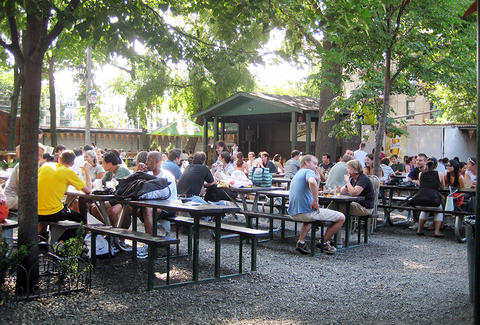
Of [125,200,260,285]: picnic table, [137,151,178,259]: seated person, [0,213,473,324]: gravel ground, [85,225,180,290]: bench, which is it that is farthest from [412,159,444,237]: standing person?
[85,225,180,290]: bench

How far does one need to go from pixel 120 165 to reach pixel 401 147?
1787cm

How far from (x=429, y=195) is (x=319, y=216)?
3453 millimetres

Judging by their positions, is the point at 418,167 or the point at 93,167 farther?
the point at 418,167

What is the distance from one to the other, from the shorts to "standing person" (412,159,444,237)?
3107mm

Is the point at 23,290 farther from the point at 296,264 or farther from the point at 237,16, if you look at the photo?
the point at 237,16

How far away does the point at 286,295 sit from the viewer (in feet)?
20.1

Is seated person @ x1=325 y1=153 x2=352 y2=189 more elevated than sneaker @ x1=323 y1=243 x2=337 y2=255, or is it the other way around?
seated person @ x1=325 y1=153 x2=352 y2=189

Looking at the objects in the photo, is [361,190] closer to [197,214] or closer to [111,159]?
[197,214]

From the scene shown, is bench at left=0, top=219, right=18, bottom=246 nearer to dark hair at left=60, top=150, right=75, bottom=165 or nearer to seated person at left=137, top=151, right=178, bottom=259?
dark hair at left=60, top=150, right=75, bottom=165

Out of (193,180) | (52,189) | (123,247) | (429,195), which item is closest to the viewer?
(52,189)

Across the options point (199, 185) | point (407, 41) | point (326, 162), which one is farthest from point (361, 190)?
point (326, 162)

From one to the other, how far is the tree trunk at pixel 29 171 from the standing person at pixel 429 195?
7.85 meters

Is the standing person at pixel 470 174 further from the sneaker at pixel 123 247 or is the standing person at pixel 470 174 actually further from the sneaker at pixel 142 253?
the sneaker at pixel 123 247

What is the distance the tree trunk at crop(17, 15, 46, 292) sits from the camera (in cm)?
568
